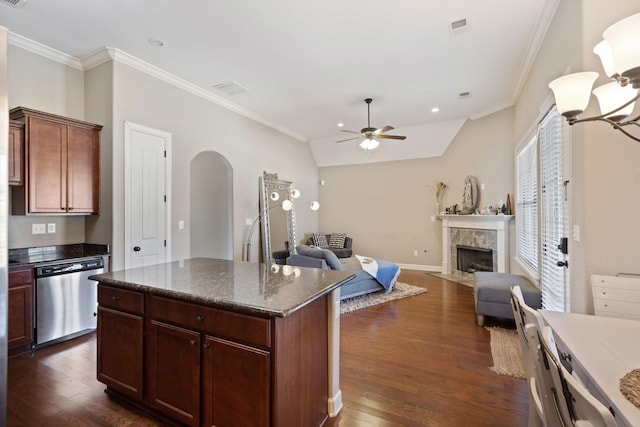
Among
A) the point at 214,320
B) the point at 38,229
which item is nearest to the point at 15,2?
the point at 38,229

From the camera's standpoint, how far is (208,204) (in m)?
6.30

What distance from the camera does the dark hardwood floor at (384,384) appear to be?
2062 millimetres

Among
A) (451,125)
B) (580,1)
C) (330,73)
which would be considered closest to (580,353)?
(580,1)

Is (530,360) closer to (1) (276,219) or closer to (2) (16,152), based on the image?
(2) (16,152)

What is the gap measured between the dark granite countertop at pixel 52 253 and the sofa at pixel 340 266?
2530 mm

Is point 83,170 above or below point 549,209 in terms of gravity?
above

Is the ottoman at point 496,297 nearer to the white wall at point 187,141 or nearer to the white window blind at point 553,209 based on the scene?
the white window blind at point 553,209

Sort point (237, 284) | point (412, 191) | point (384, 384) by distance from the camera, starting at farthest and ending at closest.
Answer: point (412, 191), point (384, 384), point (237, 284)

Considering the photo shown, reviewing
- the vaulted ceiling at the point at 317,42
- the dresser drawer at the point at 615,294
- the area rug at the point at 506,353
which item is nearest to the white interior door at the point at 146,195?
the vaulted ceiling at the point at 317,42

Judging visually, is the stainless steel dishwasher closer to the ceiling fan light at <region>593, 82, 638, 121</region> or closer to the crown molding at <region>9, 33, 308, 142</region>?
the crown molding at <region>9, 33, 308, 142</region>

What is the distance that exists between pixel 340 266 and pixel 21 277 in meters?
3.64

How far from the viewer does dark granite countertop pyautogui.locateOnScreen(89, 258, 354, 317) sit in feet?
5.26

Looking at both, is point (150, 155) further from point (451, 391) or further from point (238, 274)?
point (451, 391)

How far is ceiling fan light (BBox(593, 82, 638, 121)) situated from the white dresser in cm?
98
